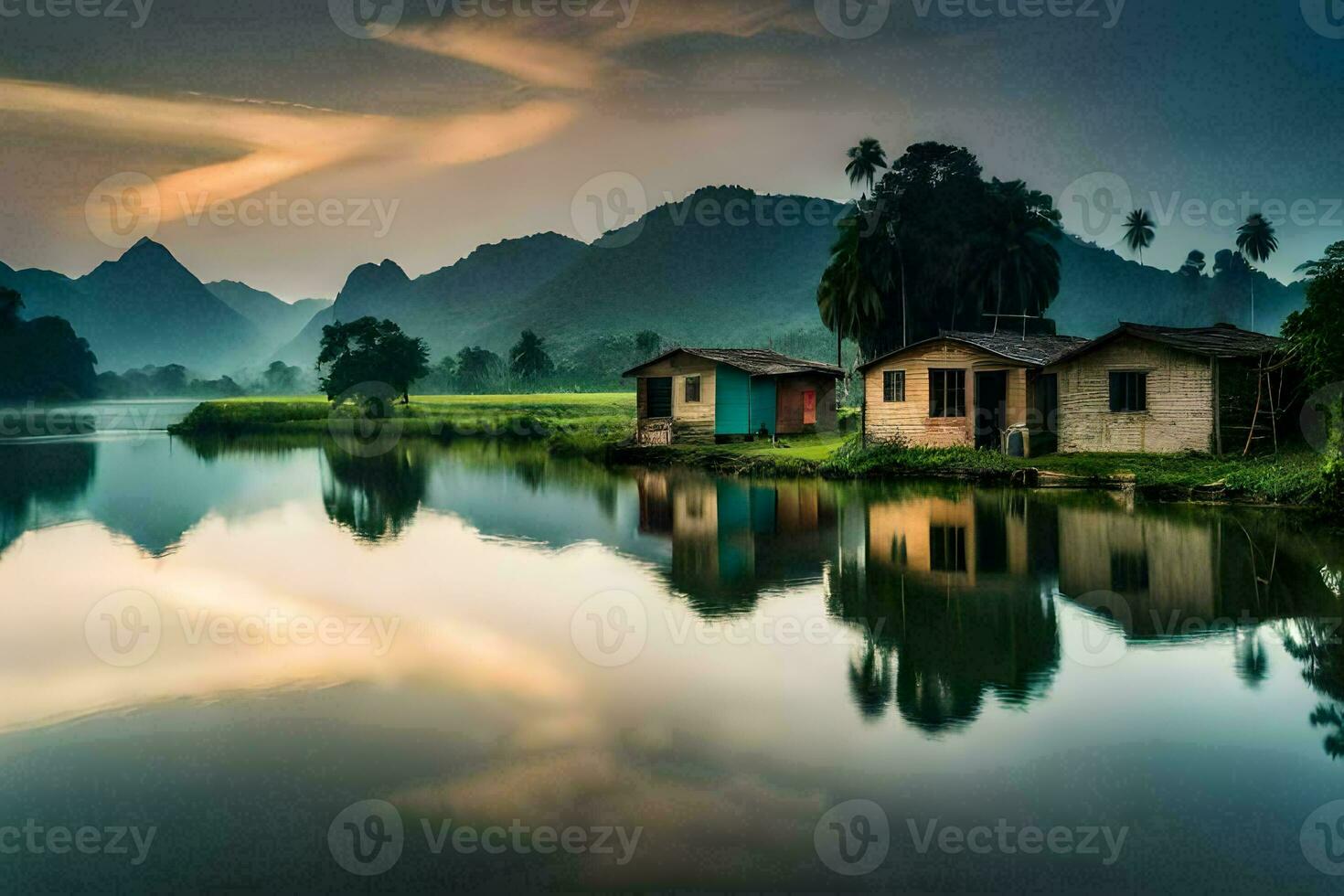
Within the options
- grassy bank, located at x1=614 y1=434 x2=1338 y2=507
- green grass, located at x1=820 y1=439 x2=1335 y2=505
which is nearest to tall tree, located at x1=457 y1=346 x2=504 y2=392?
grassy bank, located at x1=614 y1=434 x2=1338 y2=507

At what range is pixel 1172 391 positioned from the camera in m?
28.8

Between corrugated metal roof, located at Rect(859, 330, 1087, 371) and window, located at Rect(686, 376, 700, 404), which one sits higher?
corrugated metal roof, located at Rect(859, 330, 1087, 371)

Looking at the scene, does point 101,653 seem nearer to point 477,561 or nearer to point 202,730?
point 202,730

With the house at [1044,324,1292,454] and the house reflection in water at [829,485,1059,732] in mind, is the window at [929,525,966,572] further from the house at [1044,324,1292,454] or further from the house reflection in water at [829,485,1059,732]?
the house at [1044,324,1292,454]

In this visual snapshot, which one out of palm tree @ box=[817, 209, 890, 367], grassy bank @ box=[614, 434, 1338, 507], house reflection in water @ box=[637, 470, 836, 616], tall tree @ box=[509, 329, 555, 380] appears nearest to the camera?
house reflection in water @ box=[637, 470, 836, 616]

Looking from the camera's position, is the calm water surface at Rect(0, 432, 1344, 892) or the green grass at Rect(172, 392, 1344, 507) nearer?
the calm water surface at Rect(0, 432, 1344, 892)

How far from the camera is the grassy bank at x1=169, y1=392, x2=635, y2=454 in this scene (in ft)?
209

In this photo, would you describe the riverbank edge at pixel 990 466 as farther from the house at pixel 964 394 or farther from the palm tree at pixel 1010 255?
the palm tree at pixel 1010 255

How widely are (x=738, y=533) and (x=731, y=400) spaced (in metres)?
21.4

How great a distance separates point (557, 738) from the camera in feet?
29.9

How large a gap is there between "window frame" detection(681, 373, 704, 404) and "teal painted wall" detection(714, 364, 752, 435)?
87cm

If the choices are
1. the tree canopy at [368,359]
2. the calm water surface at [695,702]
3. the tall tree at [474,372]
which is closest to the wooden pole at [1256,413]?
the calm water surface at [695,702]

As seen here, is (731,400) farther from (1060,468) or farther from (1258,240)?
(1258,240)

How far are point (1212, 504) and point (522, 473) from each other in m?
23.5
